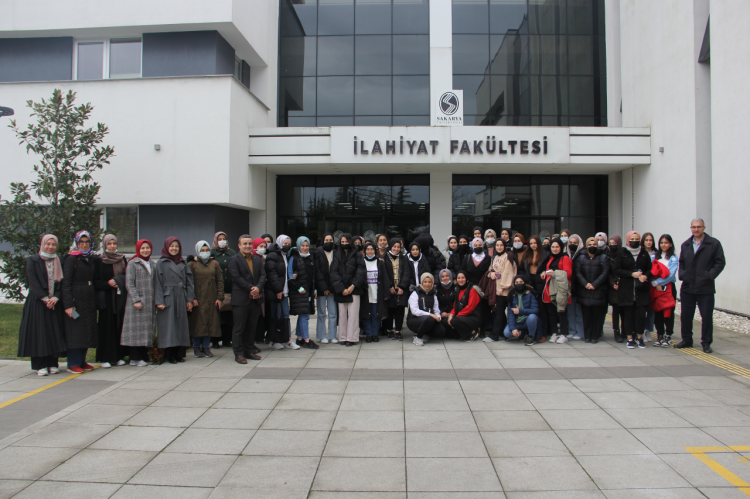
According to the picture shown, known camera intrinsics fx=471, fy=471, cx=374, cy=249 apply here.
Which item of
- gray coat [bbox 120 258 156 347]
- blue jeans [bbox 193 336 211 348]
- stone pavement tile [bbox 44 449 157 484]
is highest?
gray coat [bbox 120 258 156 347]

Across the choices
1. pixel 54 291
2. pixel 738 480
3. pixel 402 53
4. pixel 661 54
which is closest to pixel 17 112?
pixel 54 291

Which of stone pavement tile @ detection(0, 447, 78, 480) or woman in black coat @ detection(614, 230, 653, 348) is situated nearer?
stone pavement tile @ detection(0, 447, 78, 480)

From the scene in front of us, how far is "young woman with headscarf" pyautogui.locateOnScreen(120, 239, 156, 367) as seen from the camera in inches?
261

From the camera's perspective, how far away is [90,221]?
34.3 ft

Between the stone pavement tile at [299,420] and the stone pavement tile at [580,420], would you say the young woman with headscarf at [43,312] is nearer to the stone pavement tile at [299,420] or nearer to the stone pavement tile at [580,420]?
the stone pavement tile at [299,420]

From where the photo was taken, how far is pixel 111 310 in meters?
6.79

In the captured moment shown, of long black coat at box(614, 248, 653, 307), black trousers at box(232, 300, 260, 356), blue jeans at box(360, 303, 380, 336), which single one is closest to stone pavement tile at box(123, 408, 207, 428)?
black trousers at box(232, 300, 260, 356)

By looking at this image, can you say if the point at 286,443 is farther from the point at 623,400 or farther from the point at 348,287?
the point at 348,287

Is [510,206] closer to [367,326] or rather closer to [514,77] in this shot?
[514,77]

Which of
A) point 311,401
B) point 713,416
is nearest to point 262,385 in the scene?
point 311,401

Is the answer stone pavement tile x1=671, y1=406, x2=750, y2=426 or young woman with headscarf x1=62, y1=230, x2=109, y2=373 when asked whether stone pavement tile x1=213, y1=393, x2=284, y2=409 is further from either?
stone pavement tile x1=671, y1=406, x2=750, y2=426

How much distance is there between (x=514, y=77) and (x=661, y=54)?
4.52m

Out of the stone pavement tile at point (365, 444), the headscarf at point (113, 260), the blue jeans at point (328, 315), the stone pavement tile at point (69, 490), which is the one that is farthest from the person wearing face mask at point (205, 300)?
the stone pavement tile at point (69, 490)

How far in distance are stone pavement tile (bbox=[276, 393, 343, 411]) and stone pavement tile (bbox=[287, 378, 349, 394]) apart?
0.49 ft
